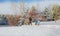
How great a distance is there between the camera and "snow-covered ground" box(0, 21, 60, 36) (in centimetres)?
215

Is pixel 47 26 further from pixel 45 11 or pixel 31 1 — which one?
pixel 31 1

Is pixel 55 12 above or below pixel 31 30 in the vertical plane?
above

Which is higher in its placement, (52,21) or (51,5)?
(51,5)

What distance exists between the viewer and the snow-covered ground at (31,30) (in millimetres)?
2150

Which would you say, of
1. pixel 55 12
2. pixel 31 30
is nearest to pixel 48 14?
pixel 55 12

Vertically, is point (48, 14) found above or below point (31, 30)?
above

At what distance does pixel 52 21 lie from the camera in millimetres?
2150

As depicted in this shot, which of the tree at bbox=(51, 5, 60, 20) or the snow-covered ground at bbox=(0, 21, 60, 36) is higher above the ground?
the tree at bbox=(51, 5, 60, 20)

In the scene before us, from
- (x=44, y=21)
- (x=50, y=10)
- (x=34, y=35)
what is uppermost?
(x=50, y=10)

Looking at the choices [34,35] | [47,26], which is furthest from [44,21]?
[34,35]

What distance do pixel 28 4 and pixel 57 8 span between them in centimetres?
36

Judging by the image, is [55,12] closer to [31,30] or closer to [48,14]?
[48,14]

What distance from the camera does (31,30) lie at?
2160 mm

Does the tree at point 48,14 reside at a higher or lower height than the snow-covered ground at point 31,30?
higher
